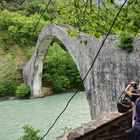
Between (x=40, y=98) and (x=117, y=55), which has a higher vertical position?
(x=117, y=55)

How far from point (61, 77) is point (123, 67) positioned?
19.8m

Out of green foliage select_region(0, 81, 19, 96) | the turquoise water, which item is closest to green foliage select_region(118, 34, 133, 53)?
the turquoise water

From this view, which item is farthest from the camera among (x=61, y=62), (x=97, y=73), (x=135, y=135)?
(x=61, y=62)

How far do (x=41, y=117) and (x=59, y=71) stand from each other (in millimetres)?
13282

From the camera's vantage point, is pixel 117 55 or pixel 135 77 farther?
pixel 117 55

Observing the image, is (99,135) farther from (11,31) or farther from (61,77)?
(11,31)

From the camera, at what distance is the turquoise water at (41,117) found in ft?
46.8

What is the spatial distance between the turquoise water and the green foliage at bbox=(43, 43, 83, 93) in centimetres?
554

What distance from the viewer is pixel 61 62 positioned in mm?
31141

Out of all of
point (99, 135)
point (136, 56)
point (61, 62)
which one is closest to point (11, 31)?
point (61, 62)

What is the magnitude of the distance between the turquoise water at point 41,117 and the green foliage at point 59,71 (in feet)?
18.2

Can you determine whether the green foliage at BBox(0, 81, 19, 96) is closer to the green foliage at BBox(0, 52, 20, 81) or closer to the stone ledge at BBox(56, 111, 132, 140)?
the green foliage at BBox(0, 52, 20, 81)

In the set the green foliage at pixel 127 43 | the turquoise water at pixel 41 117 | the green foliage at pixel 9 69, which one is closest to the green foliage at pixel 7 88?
the green foliage at pixel 9 69

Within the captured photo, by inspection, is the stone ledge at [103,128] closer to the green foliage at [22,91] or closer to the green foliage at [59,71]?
the green foliage at [22,91]
